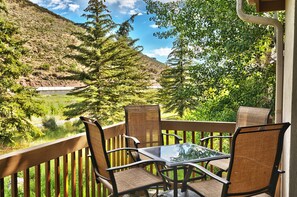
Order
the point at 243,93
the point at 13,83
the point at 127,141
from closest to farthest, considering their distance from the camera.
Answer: the point at 127,141, the point at 243,93, the point at 13,83

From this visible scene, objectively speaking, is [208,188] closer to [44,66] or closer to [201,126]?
[201,126]

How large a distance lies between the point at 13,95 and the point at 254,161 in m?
9.31

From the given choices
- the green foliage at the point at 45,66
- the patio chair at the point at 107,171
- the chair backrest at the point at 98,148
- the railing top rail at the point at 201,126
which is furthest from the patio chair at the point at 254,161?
the green foliage at the point at 45,66

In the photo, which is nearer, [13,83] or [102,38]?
[13,83]

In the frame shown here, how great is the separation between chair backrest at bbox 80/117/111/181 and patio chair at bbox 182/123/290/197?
0.95m

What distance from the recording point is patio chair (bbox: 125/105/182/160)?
4.16 meters

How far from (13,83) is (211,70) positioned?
6.29 metres

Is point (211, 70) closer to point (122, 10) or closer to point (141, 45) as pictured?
point (141, 45)

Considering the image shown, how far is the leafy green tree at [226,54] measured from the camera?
6.85 m

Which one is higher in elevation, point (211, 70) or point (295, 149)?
point (211, 70)

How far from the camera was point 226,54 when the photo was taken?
701 cm

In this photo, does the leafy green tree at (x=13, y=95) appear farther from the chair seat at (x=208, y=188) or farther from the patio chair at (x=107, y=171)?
the chair seat at (x=208, y=188)

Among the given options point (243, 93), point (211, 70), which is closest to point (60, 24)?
point (211, 70)

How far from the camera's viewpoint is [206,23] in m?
7.44
